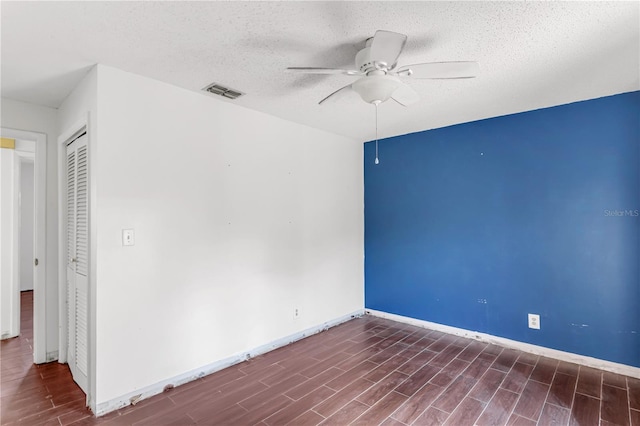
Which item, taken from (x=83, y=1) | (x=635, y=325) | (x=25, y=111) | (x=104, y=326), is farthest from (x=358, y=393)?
(x=25, y=111)

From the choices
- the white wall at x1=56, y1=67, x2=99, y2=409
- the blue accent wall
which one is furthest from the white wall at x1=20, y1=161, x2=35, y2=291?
the blue accent wall

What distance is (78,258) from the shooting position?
101 inches

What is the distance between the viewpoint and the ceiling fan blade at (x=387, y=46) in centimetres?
155

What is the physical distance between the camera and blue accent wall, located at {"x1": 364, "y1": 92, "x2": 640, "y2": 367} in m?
2.74

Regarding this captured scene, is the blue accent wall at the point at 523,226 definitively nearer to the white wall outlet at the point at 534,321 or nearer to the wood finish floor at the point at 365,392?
the white wall outlet at the point at 534,321

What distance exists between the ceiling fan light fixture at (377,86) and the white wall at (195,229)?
149 cm

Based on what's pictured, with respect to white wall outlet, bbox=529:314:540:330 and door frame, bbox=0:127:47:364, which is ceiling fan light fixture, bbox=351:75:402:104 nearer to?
white wall outlet, bbox=529:314:540:330

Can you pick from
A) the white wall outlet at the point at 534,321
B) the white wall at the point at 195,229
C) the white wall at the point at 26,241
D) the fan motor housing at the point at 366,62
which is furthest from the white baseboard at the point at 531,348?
the white wall at the point at 26,241

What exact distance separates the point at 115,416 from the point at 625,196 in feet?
14.1

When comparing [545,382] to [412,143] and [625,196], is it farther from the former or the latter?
[412,143]

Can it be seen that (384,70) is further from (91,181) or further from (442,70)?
(91,181)

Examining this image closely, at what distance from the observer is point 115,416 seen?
6.95ft

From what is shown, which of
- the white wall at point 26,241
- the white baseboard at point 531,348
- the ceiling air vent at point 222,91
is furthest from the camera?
the white wall at point 26,241

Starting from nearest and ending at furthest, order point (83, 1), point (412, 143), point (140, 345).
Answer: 1. point (83, 1)
2. point (140, 345)
3. point (412, 143)
